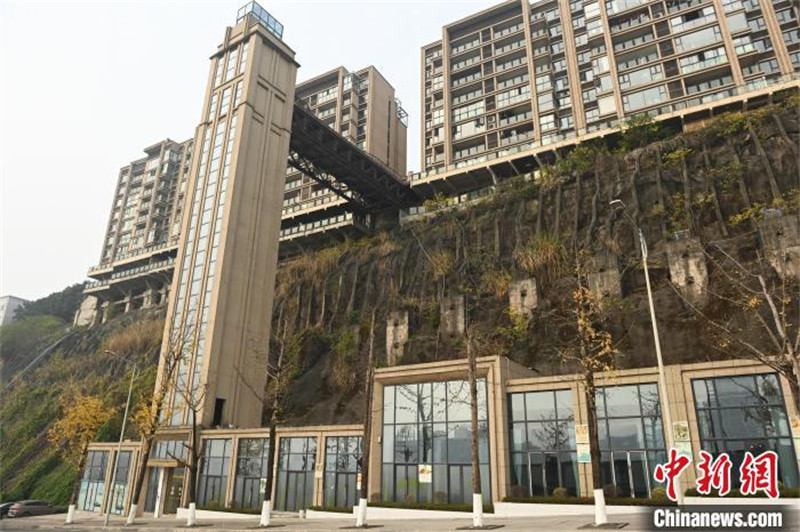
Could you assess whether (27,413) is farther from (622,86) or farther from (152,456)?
(622,86)

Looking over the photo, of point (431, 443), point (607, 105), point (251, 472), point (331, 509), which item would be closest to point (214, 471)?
point (251, 472)

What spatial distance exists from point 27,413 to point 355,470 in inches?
2505

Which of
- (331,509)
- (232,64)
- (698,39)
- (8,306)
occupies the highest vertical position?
(698,39)

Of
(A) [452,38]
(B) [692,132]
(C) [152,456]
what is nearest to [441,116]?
(A) [452,38]

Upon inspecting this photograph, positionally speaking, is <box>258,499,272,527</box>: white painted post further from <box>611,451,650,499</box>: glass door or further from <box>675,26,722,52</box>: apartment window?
<box>675,26,722,52</box>: apartment window

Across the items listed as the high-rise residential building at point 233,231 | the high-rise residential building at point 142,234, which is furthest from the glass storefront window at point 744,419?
the high-rise residential building at point 142,234

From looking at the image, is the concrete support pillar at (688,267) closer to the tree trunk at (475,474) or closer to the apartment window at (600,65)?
the tree trunk at (475,474)

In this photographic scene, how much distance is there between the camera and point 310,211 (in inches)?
3401

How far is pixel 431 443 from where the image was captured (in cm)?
3170

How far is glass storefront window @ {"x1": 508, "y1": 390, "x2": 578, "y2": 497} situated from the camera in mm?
28328

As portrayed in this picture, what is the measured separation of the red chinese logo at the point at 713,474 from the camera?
61.2 feet

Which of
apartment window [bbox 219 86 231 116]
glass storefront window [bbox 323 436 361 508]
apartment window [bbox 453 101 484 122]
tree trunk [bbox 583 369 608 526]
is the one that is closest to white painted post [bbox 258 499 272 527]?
glass storefront window [bbox 323 436 361 508]

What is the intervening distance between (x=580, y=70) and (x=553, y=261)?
4196cm

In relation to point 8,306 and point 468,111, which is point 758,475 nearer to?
point 468,111
